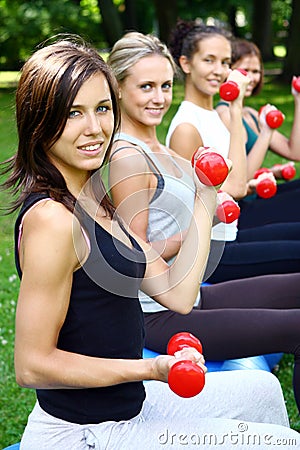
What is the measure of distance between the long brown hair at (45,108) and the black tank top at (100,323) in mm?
88

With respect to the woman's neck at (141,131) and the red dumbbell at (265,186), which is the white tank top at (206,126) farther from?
the woman's neck at (141,131)

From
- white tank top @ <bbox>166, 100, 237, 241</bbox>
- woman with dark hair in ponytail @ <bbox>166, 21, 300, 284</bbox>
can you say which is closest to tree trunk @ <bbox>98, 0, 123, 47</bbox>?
woman with dark hair in ponytail @ <bbox>166, 21, 300, 284</bbox>

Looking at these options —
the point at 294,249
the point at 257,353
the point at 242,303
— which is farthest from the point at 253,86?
the point at 257,353

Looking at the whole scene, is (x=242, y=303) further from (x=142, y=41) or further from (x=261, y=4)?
(x=261, y=4)

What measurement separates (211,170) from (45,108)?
56cm

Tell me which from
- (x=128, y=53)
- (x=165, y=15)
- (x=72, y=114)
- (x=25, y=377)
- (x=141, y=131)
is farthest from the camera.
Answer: (x=165, y=15)

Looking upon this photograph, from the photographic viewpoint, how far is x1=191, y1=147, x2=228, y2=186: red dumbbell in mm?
2145

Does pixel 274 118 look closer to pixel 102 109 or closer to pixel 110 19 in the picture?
pixel 102 109

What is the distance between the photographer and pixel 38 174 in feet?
6.47

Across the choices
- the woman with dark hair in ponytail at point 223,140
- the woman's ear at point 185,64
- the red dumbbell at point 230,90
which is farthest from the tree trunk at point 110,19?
the red dumbbell at point 230,90

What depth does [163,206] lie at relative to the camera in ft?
9.89

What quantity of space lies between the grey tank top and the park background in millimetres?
488

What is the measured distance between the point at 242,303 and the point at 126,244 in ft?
3.92

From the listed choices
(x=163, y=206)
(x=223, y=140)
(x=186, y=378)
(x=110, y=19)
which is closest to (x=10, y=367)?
(x=163, y=206)
